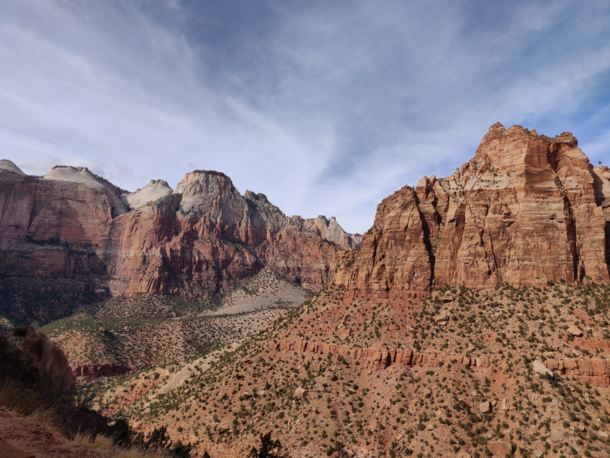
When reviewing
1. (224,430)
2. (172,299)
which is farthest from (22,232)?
(224,430)

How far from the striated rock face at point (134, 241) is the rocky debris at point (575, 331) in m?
131

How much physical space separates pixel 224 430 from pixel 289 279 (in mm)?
129615

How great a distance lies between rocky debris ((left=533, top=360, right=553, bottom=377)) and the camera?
33.8 metres

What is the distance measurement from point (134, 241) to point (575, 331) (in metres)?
158

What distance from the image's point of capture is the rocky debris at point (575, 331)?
119 feet

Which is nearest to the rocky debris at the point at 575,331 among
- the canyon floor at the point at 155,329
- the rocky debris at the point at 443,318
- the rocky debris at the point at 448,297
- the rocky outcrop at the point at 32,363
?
the rocky debris at the point at 443,318

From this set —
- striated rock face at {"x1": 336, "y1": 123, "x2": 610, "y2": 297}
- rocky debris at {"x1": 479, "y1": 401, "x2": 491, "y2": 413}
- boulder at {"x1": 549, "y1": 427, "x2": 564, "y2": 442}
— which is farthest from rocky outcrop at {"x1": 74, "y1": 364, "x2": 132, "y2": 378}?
boulder at {"x1": 549, "y1": 427, "x2": 564, "y2": 442}

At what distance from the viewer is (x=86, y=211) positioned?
513ft

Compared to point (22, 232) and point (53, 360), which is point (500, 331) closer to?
point (53, 360)

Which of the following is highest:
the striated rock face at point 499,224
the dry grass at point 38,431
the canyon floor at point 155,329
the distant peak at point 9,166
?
the distant peak at point 9,166

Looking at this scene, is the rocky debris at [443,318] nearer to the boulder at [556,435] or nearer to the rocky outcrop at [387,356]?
the rocky outcrop at [387,356]

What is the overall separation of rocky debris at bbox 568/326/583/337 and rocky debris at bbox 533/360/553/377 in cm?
552

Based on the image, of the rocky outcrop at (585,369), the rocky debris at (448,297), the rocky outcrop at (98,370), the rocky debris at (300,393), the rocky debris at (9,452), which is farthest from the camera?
the rocky outcrop at (98,370)

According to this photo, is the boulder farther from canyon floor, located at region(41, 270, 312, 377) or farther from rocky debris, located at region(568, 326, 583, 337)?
canyon floor, located at region(41, 270, 312, 377)
